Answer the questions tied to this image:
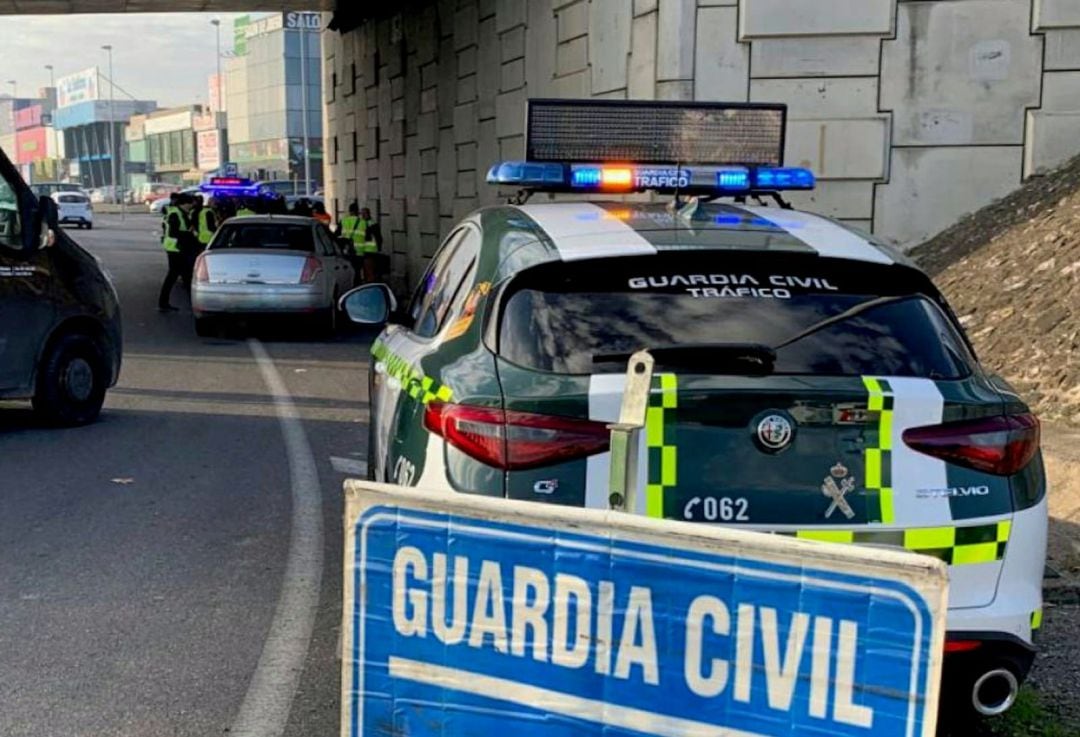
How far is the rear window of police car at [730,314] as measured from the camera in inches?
133

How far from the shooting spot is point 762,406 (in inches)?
126

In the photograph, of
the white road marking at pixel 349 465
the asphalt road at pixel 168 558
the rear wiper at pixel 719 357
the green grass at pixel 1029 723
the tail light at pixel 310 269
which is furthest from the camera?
the tail light at pixel 310 269

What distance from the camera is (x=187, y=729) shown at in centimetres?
391

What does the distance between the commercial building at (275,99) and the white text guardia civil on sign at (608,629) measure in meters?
73.9

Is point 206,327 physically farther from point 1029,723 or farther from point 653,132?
point 1029,723

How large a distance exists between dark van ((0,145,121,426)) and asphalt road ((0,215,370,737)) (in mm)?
314

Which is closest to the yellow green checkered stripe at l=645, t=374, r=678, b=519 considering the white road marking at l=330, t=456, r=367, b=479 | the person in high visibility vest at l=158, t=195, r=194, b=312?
the white road marking at l=330, t=456, r=367, b=479

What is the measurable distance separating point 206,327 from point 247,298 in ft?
3.07

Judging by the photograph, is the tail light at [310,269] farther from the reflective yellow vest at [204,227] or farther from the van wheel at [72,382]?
the van wheel at [72,382]

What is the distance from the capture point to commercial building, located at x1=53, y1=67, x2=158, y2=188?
119m

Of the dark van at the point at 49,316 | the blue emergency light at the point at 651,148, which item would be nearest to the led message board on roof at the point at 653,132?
the blue emergency light at the point at 651,148

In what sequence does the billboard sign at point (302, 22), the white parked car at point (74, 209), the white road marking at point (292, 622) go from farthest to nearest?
the billboard sign at point (302, 22) < the white parked car at point (74, 209) < the white road marking at point (292, 622)

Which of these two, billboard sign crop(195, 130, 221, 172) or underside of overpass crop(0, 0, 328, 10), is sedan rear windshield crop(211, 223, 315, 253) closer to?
underside of overpass crop(0, 0, 328, 10)

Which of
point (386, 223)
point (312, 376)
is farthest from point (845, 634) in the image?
point (386, 223)
